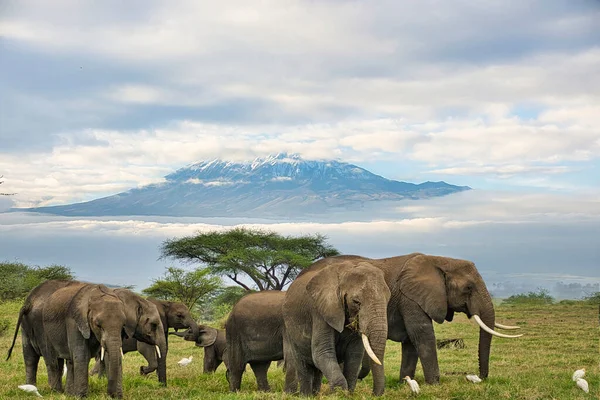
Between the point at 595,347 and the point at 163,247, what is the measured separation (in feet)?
148

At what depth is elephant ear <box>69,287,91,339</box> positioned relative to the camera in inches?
581

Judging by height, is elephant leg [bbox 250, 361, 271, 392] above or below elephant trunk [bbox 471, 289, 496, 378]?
below

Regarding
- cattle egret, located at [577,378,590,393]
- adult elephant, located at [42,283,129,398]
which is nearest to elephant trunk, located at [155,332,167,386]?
adult elephant, located at [42,283,129,398]

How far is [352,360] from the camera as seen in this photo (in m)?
13.7

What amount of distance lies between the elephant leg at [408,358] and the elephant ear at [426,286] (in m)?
1.13

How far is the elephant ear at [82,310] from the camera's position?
1477 cm

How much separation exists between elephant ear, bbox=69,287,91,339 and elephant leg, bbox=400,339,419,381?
23.3 ft

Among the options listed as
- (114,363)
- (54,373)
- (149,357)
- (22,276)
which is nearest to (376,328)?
(114,363)

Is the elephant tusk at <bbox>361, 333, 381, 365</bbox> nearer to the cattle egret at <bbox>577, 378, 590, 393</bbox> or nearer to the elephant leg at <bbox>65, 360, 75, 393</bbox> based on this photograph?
the cattle egret at <bbox>577, 378, 590, 393</bbox>

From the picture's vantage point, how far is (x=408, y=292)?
53.2 ft

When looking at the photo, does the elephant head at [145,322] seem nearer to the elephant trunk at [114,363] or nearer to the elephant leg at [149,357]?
the elephant leg at [149,357]

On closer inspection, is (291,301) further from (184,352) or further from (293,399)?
(184,352)

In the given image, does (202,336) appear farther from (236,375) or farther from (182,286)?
(182,286)

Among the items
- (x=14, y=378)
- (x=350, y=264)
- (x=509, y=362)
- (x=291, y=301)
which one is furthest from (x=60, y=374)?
(x=509, y=362)
